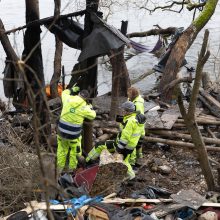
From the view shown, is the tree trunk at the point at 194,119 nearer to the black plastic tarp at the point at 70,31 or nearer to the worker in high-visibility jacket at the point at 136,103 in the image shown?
the worker in high-visibility jacket at the point at 136,103

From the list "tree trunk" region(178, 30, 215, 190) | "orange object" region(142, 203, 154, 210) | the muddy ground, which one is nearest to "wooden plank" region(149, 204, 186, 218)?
"orange object" region(142, 203, 154, 210)

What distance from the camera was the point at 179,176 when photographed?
9.38m

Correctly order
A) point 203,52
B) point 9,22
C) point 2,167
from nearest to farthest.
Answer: point 203,52, point 2,167, point 9,22

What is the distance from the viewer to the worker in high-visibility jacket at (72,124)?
8438mm

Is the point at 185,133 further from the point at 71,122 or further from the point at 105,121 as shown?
the point at 71,122

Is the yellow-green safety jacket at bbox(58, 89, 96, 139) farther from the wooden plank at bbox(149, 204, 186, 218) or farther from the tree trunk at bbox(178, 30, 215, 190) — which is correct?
the wooden plank at bbox(149, 204, 186, 218)

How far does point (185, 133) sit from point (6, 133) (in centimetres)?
434

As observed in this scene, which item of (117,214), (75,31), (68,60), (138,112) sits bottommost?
(68,60)

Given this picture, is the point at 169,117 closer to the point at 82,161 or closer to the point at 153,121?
the point at 153,121

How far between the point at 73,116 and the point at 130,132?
3.80 ft

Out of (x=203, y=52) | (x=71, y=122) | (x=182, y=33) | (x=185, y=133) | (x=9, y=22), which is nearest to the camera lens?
(x=203, y=52)

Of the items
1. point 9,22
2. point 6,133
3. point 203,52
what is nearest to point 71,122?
point 6,133

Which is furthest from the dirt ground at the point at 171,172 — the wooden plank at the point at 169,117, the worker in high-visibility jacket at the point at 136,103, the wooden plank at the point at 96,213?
the wooden plank at the point at 96,213

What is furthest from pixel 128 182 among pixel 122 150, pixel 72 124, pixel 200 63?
pixel 200 63
